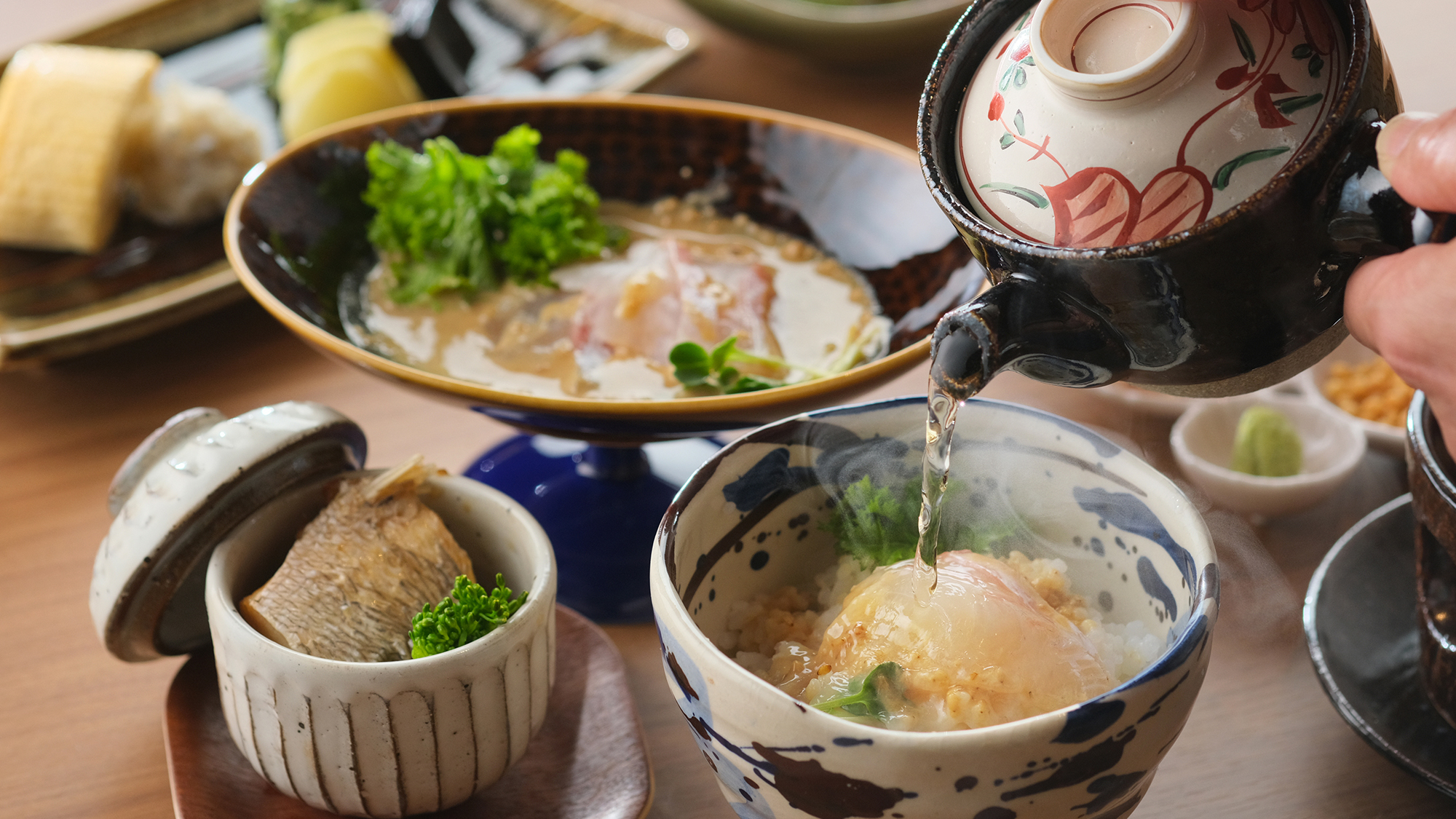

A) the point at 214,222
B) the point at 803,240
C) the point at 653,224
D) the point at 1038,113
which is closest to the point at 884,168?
the point at 803,240

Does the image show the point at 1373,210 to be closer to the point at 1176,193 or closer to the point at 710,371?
the point at 1176,193

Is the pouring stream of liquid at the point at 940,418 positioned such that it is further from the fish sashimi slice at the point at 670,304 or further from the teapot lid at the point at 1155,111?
the fish sashimi slice at the point at 670,304

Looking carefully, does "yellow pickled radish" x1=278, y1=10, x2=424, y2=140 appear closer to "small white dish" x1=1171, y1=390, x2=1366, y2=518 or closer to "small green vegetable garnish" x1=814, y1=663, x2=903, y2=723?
"small white dish" x1=1171, y1=390, x2=1366, y2=518

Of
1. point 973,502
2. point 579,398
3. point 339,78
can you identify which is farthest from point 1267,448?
point 339,78

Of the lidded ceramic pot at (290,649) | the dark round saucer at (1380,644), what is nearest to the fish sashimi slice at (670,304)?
the lidded ceramic pot at (290,649)

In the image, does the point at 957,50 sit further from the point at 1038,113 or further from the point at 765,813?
the point at 765,813

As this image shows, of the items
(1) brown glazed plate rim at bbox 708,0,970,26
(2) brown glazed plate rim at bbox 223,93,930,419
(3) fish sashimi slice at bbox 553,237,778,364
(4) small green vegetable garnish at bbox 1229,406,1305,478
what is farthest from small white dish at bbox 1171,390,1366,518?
(1) brown glazed plate rim at bbox 708,0,970,26

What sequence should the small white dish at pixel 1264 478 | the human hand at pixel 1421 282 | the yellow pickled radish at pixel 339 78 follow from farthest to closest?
the yellow pickled radish at pixel 339 78 < the small white dish at pixel 1264 478 < the human hand at pixel 1421 282

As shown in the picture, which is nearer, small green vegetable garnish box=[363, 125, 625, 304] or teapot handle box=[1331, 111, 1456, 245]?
teapot handle box=[1331, 111, 1456, 245]
